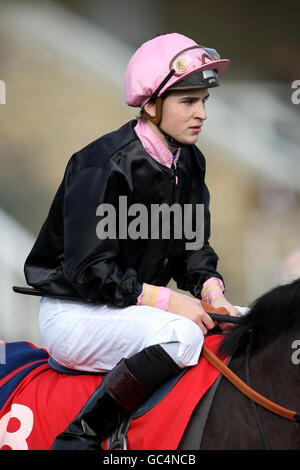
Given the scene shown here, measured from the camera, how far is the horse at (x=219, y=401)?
1840 millimetres

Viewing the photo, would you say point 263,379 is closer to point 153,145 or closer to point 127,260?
point 127,260

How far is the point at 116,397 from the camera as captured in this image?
75.7 inches

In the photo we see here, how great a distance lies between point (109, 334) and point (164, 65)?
0.88m

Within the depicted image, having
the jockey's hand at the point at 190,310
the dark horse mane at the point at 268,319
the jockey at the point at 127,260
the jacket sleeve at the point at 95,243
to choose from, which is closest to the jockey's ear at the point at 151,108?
the jockey at the point at 127,260

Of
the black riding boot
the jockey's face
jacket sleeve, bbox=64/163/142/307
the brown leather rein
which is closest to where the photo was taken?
the brown leather rein

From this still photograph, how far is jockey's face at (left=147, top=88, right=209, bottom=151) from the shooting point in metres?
2.18

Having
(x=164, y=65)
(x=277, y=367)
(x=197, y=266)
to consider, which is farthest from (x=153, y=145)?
(x=277, y=367)

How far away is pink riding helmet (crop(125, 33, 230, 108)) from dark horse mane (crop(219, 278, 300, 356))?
74cm

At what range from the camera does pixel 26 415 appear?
2133mm

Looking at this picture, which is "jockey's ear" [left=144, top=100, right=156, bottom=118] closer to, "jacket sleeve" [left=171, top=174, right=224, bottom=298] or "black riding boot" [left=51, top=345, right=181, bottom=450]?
"jacket sleeve" [left=171, top=174, right=224, bottom=298]

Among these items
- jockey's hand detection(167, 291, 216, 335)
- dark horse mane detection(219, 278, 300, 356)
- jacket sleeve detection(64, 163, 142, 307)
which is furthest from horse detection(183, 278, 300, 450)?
jacket sleeve detection(64, 163, 142, 307)

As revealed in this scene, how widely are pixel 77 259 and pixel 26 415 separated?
0.53 m

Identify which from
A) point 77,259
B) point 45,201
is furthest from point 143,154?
point 45,201
